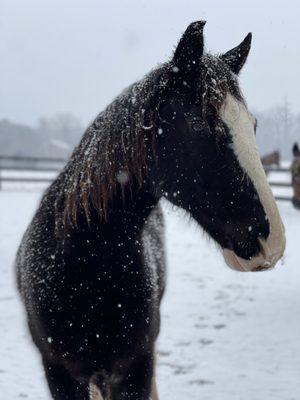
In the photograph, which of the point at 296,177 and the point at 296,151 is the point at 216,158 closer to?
the point at 296,177

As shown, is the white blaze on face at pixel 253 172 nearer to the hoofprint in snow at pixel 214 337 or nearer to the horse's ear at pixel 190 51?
the horse's ear at pixel 190 51

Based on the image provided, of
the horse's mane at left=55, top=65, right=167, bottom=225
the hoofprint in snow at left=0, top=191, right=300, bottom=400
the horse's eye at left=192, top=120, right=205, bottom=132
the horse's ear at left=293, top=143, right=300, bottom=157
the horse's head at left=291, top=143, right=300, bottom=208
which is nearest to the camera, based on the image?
the horse's eye at left=192, top=120, right=205, bottom=132

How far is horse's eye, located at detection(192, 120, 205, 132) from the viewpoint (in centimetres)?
190

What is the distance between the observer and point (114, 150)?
6.78 feet

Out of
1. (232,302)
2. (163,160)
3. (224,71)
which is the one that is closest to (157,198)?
(163,160)

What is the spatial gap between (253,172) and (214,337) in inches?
127

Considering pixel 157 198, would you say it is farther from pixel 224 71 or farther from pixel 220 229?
pixel 224 71

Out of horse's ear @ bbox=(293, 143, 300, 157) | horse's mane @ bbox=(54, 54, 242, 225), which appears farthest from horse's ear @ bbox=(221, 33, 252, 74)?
horse's ear @ bbox=(293, 143, 300, 157)

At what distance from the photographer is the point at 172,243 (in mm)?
9461

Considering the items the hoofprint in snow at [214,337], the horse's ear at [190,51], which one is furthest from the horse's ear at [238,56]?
the hoofprint in snow at [214,337]

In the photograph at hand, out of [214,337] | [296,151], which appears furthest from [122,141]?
[296,151]

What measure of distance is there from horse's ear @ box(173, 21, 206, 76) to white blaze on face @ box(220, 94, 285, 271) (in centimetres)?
19

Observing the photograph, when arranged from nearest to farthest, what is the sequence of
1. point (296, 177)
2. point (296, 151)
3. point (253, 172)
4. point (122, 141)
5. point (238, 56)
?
point (253, 172) < point (122, 141) < point (238, 56) < point (296, 177) < point (296, 151)

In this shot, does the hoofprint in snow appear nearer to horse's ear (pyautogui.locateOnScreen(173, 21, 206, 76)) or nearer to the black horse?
the black horse
